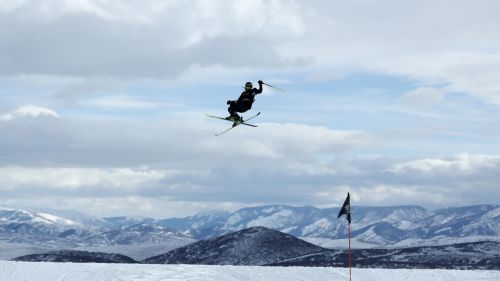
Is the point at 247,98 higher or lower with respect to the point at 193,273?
higher

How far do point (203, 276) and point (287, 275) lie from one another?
8.30m

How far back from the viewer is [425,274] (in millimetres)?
72562

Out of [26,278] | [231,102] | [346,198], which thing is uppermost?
[231,102]

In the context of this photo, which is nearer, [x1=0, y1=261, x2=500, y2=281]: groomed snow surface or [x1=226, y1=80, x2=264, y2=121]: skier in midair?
[x1=226, y1=80, x2=264, y2=121]: skier in midair

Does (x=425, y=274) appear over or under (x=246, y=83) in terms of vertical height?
under

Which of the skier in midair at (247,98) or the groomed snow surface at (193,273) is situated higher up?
the skier in midair at (247,98)

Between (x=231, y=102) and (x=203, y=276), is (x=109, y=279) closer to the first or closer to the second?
(x=203, y=276)

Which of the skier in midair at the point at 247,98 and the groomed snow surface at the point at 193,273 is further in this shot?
the groomed snow surface at the point at 193,273

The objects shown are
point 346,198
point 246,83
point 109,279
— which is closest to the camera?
point 246,83

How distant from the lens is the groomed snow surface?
63.6 m

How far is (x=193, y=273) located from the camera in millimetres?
64500

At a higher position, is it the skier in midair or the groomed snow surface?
the skier in midair

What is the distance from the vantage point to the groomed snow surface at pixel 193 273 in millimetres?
63562

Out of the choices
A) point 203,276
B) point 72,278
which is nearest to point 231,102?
point 203,276
